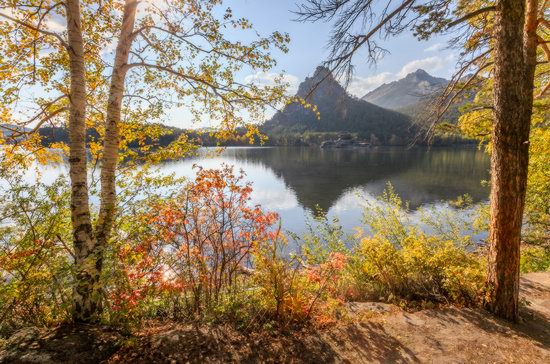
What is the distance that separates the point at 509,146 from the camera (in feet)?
12.9

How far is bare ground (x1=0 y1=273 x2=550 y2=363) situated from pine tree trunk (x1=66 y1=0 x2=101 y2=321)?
1.21 feet

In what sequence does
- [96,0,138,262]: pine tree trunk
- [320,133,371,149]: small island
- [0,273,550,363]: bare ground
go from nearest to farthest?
[0,273,550,363]: bare ground < [96,0,138,262]: pine tree trunk < [320,133,371,149]: small island

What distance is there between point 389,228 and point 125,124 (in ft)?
25.0

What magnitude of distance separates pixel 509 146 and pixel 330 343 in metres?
3.82

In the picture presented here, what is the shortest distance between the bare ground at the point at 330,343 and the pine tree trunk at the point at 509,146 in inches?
25.2

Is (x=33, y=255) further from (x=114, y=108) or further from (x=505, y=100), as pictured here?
(x=505, y=100)

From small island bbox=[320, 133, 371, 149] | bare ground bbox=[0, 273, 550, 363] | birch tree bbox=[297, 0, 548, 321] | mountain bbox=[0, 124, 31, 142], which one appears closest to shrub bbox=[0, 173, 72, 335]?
bare ground bbox=[0, 273, 550, 363]

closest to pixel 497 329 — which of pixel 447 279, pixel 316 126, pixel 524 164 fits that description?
pixel 447 279

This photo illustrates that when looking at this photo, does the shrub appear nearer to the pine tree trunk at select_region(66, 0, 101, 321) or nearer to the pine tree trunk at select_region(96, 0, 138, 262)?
the pine tree trunk at select_region(66, 0, 101, 321)

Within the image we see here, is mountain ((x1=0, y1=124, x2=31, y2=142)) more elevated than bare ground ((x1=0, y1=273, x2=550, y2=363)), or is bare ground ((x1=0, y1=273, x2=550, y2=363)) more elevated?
mountain ((x1=0, y1=124, x2=31, y2=142))

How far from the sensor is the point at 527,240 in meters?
9.17

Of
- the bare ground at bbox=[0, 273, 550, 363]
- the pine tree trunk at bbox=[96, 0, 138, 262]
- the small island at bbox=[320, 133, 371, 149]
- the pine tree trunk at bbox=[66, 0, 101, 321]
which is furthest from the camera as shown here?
the small island at bbox=[320, 133, 371, 149]

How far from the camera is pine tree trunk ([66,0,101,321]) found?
3674mm

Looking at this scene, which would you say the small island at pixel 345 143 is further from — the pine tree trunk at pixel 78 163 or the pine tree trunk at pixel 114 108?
the pine tree trunk at pixel 78 163
